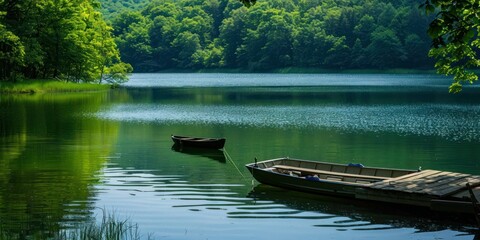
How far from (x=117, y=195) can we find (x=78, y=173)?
5.36m

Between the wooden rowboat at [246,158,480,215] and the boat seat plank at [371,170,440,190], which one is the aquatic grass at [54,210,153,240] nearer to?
the wooden rowboat at [246,158,480,215]

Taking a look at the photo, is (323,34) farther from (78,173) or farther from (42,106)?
(78,173)

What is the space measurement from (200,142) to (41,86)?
167 feet

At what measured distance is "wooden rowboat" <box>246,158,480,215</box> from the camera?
2038 centimetres

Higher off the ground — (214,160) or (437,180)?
(437,180)

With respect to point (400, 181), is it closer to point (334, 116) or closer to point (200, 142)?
point (200, 142)

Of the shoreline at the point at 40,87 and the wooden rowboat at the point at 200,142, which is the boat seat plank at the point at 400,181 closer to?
the wooden rowboat at the point at 200,142

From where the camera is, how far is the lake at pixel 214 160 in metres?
20.0

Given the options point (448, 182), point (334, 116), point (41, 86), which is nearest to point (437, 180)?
point (448, 182)

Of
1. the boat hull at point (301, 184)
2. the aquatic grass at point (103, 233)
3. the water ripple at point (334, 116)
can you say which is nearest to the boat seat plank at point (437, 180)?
the boat hull at point (301, 184)

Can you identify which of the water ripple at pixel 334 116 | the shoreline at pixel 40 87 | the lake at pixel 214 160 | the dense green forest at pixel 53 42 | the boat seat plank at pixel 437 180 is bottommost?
the lake at pixel 214 160

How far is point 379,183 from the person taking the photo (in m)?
22.8

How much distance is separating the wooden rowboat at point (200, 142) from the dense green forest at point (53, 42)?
124 ft

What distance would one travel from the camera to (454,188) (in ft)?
69.8
